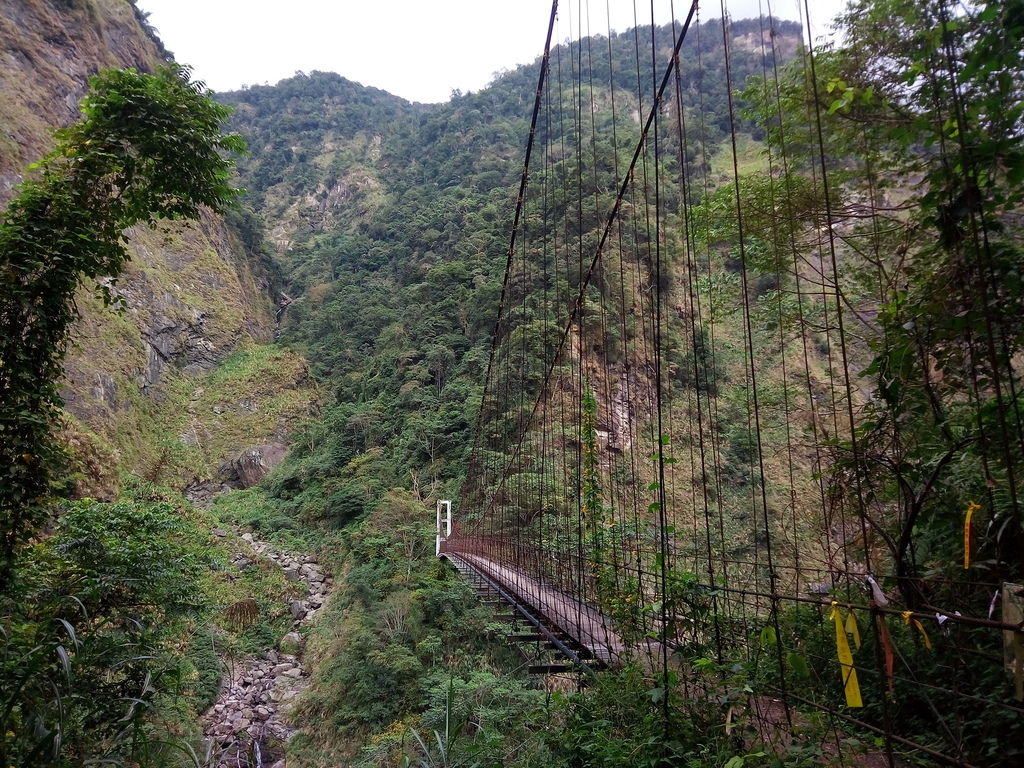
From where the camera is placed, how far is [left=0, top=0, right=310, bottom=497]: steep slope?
11.0m

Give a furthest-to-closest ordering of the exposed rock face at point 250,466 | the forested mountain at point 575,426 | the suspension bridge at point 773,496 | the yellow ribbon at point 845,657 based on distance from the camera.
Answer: the exposed rock face at point 250,466 < the forested mountain at point 575,426 < the suspension bridge at point 773,496 < the yellow ribbon at point 845,657

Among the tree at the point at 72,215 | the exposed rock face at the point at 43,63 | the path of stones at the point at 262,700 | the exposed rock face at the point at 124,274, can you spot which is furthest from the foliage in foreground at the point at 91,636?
the exposed rock face at the point at 43,63

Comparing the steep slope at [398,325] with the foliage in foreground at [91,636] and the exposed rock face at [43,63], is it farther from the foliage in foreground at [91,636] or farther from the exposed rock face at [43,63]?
the exposed rock face at [43,63]

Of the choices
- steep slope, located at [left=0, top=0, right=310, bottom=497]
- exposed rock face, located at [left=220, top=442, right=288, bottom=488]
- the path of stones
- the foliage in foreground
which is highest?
steep slope, located at [left=0, top=0, right=310, bottom=497]

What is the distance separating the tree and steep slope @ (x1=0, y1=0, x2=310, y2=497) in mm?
5821

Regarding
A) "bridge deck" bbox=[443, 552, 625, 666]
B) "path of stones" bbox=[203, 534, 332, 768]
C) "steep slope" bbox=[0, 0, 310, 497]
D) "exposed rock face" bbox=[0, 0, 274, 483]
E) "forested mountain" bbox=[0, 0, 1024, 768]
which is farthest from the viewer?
"exposed rock face" bbox=[0, 0, 274, 483]

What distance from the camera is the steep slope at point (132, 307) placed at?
11000 millimetres

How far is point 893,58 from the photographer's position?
3016 mm

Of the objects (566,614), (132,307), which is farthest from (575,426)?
(132,307)

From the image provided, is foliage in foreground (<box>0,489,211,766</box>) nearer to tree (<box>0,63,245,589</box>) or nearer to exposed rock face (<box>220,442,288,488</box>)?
tree (<box>0,63,245,589</box>)

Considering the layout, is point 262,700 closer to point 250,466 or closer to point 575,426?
point 575,426

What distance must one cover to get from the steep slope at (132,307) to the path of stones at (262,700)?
131 inches

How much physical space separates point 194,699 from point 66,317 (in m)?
5.42

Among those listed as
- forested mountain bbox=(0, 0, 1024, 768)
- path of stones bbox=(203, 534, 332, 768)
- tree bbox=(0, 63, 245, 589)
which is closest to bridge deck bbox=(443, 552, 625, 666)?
forested mountain bbox=(0, 0, 1024, 768)
